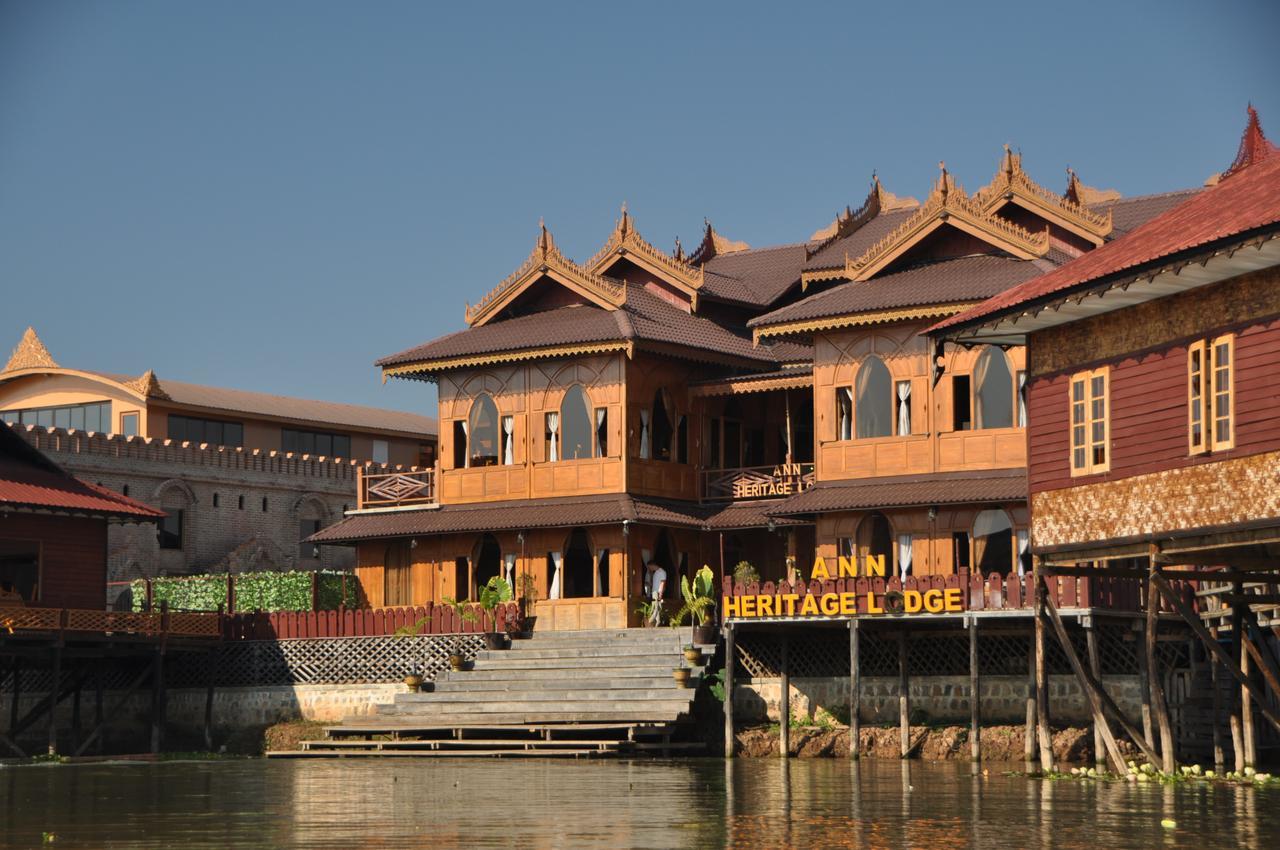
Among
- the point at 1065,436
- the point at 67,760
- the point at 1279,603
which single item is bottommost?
the point at 67,760

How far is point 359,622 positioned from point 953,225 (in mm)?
14090

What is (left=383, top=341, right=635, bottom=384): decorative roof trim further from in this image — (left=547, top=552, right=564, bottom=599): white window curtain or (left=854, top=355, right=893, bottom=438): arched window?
(left=854, top=355, right=893, bottom=438): arched window

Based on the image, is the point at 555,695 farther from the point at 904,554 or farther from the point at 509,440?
the point at 509,440

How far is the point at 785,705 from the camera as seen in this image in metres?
34.9

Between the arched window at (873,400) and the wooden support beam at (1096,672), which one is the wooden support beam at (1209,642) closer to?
the wooden support beam at (1096,672)

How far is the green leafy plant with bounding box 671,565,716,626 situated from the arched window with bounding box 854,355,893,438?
13.2 feet

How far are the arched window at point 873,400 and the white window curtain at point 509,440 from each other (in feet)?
27.2

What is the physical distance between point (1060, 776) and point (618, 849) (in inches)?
452

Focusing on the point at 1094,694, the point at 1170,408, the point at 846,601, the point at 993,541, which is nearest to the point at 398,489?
the point at 993,541

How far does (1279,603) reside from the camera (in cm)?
2769

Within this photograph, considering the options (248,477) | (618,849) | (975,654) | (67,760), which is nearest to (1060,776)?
(975,654)

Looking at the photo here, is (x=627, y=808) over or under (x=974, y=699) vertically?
under

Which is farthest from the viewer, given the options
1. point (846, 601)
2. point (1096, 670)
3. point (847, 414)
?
point (847, 414)

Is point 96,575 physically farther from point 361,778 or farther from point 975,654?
point 975,654
